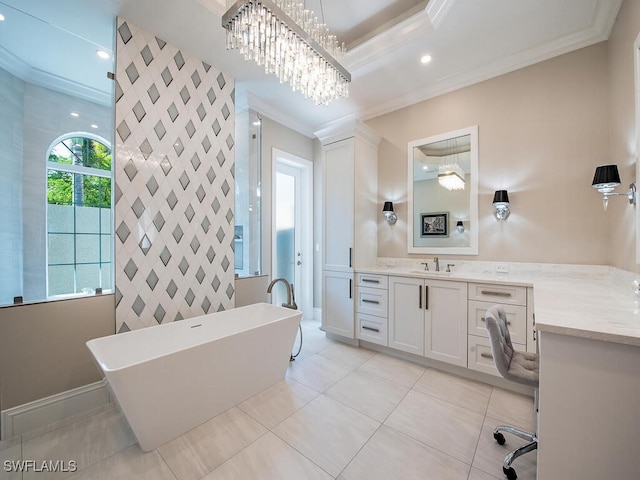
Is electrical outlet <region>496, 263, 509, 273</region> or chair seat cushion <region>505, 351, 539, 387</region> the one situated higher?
electrical outlet <region>496, 263, 509, 273</region>

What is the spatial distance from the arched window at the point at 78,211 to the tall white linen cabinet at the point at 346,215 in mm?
2288

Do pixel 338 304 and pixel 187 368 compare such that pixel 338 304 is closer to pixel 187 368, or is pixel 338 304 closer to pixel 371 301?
pixel 371 301

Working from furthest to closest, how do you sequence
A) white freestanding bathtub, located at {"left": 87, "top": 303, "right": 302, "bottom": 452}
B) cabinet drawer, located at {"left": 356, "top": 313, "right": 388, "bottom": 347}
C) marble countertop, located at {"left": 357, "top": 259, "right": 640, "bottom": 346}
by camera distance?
cabinet drawer, located at {"left": 356, "top": 313, "right": 388, "bottom": 347}
white freestanding bathtub, located at {"left": 87, "top": 303, "right": 302, "bottom": 452}
marble countertop, located at {"left": 357, "top": 259, "right": 640, "bottom": 346}

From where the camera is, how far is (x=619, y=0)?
1816mm

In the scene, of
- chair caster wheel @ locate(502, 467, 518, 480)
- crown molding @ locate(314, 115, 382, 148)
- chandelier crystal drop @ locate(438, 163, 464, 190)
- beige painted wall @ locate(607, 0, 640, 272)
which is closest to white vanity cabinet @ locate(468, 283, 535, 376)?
beige painted wall @ locate(607, 0, 640, 272)

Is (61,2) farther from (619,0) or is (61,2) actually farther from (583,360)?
(619,0)

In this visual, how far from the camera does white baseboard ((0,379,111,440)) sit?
163 cm

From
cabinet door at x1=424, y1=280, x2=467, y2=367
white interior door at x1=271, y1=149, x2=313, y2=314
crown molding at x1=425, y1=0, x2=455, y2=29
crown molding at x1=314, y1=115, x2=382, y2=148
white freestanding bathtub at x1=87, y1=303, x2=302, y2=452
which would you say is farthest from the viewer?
white interior door at x1=271, y1=149, x2=313, y2=314

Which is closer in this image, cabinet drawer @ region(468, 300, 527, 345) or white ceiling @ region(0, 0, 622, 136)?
white ceiling @ region(0, 0, 622, 136)

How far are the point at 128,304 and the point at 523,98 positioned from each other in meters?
4.03

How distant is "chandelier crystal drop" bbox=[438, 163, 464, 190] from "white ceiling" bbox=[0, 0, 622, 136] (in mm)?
870

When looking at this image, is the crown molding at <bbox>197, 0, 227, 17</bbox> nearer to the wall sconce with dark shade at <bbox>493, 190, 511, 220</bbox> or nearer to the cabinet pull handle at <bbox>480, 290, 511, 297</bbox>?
the wall sconce with dark shade at <bbox>493, 190, 511, 220</bbox>

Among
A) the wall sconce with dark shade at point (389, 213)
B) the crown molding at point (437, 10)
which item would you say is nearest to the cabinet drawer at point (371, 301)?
the wall sconce with dark shade at point (389, 213)

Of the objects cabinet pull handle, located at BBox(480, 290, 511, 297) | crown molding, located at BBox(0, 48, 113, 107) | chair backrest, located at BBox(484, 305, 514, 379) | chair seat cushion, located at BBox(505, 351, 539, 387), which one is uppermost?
crown molding, located at BBox(0, 48, 113, 107)
